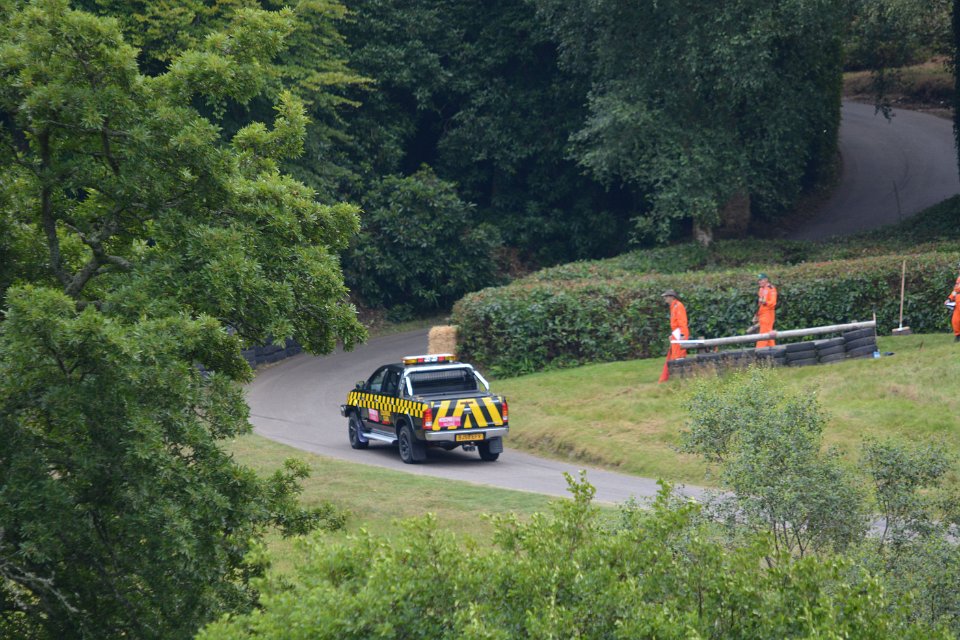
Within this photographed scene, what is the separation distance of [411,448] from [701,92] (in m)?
18.2

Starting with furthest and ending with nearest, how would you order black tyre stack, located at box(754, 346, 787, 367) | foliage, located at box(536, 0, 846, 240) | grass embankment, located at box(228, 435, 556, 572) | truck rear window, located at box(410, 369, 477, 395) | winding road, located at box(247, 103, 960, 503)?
foliage, located at box(536, 0, 846, 240), black tyre stack, located at box(754, 346, 787, 367), truck rear window, located at box(410, 369, 477, 395), winding road, located at box(247, 103, 960, 503), grass embankment, located at box(228, 435, 556, 572)

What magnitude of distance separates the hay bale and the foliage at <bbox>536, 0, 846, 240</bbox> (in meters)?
9.13

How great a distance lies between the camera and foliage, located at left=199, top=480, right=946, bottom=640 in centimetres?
564

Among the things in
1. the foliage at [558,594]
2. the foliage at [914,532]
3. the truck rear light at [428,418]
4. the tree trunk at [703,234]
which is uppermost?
the foliage at [558,594]

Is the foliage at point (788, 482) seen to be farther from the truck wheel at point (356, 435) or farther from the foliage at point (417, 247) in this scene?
the foliage at point (417, 247)

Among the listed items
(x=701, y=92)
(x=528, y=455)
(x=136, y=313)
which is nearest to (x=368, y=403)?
(x=528, y=455)

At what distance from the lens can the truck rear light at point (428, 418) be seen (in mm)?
18281

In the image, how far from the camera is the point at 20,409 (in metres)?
7.88

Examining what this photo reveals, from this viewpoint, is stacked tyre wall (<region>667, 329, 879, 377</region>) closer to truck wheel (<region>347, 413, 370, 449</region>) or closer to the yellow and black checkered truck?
the yellow and black checkered truck

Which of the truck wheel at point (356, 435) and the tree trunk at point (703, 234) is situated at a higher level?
the tree trunk at point (703, 234)

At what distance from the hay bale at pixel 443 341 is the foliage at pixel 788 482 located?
1634 centimetres

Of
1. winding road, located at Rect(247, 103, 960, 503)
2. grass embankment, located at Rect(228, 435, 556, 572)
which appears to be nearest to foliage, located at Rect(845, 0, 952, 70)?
winding road, located at Rect(247, 103, 960, 503)

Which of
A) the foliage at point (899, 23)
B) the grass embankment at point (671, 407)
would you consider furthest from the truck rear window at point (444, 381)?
the foliage at point (899, 23)

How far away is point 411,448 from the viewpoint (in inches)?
749
